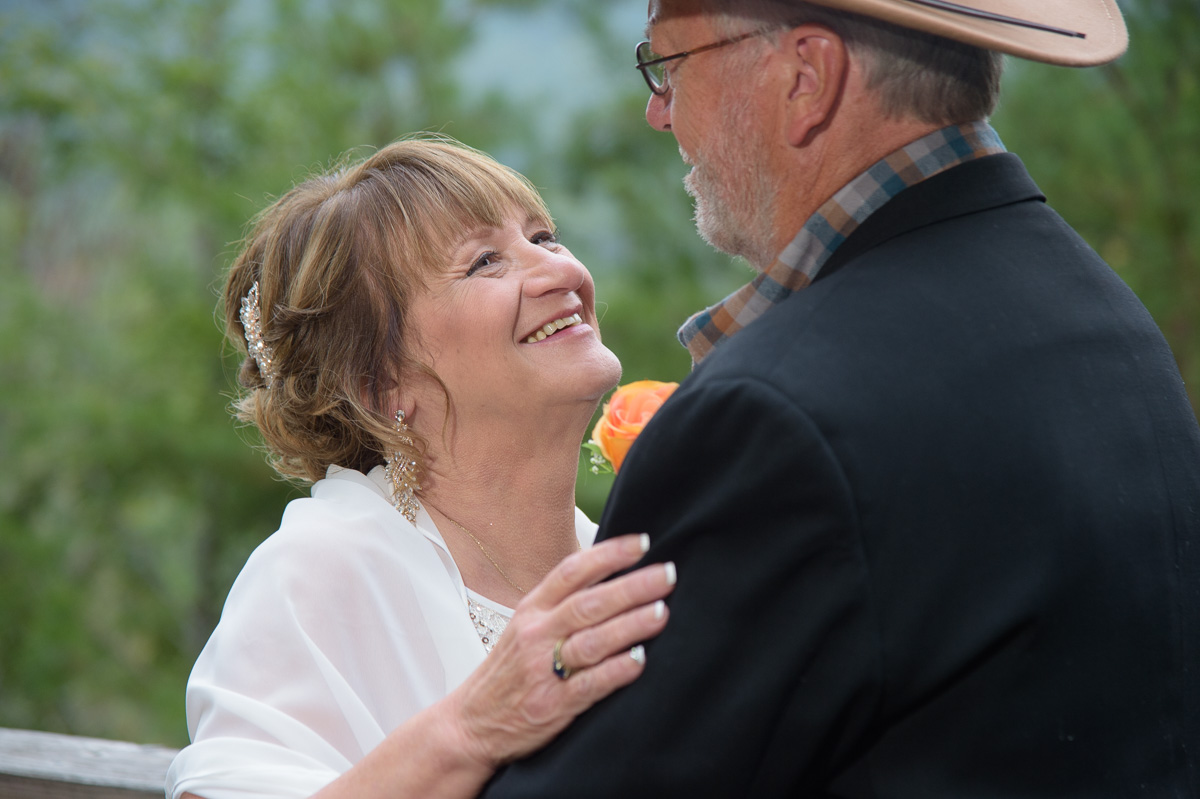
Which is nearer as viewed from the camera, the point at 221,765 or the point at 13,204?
the point at 221,765

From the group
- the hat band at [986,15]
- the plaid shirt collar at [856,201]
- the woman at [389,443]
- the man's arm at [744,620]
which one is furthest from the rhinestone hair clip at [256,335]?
the hat band at [986,15]

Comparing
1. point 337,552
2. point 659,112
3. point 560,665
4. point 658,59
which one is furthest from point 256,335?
point 560,665

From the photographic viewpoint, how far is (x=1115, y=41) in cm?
163

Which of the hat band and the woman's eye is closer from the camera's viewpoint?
the hat band

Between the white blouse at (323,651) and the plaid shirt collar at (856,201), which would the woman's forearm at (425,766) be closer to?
the white blouse at (323,651)

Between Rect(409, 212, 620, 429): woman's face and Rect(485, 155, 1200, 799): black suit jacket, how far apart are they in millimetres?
1195

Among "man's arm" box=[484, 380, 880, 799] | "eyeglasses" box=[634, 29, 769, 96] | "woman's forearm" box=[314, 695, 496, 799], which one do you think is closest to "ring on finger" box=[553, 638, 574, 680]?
"man's arm" box=[484, 380, 880, 799]

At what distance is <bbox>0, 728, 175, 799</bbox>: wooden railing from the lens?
2.53 m

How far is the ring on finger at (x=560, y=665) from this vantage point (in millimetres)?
1463

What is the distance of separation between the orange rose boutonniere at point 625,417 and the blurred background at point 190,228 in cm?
485

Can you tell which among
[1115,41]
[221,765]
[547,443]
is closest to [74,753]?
[221,765]

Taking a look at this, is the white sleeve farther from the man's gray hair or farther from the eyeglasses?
the man's gray hair

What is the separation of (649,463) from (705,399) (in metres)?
0.11

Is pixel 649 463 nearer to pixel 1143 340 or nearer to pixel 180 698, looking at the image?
pixel 1143 340
